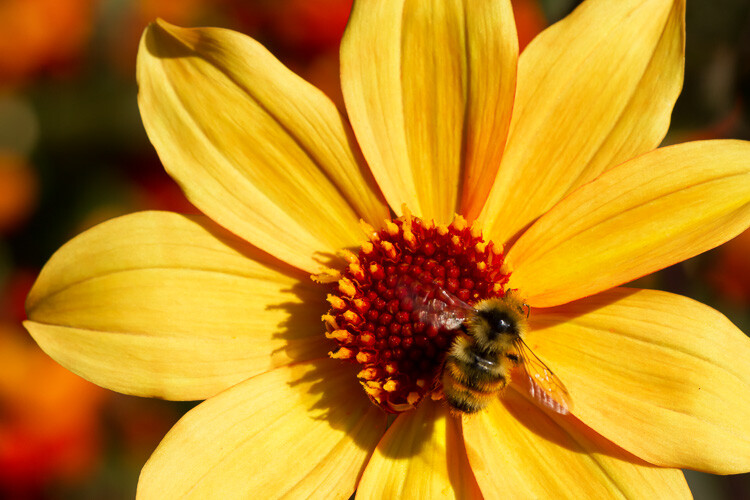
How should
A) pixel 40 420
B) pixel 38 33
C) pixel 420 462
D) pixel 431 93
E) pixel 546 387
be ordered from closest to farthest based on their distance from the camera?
1. pixel 546 387
2. pixel 420 462
3. pixel 431 93
4. pixel 40 420
5. pixel 38 33

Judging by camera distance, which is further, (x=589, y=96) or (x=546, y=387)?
(x=589, y=96)

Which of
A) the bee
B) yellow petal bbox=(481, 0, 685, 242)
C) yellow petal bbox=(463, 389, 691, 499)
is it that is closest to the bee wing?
the bee

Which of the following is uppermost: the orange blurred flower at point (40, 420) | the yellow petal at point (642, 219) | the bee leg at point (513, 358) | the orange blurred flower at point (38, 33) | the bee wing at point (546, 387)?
the orange blurred flower at point (38, 33)

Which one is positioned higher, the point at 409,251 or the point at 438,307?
the point at 409,251

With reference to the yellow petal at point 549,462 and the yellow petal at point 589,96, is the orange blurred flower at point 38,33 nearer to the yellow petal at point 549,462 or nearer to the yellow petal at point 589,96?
the yellow petal at point 589,96

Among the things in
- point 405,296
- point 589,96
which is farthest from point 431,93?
point 405,296

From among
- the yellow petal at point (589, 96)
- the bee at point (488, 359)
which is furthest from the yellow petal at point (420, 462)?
the yellow petal at point (589, 96)

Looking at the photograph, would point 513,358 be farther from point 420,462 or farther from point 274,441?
point 274,441
